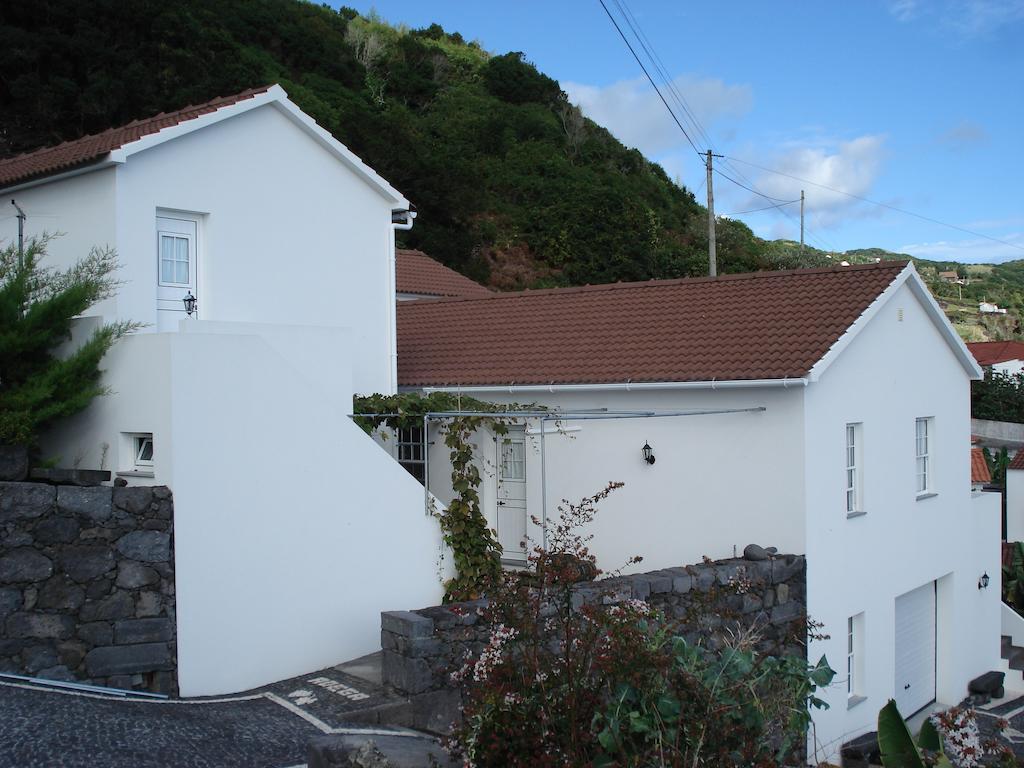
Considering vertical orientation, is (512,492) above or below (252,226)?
below

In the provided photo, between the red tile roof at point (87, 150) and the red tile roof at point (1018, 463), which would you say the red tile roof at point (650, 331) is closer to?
the red tile roof at point (87, 150)

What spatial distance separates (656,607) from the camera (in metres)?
10.2

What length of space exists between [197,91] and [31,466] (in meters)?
23.4

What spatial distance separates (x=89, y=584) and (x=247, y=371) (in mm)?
2498

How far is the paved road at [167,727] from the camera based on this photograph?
6852 millimetres

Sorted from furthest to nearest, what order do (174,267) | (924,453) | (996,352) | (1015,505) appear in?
(996,352), (1015,505), (924,453), (174,267)

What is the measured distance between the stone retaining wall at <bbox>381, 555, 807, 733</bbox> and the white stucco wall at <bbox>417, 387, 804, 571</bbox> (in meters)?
0.85

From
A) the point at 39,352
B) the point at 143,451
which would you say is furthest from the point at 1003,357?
the point at 39,352

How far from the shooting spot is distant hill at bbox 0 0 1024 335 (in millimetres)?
29562

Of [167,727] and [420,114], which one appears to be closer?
[167,727]

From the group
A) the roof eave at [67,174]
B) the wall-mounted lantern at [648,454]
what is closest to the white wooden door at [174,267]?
the roof eave at [67,174]

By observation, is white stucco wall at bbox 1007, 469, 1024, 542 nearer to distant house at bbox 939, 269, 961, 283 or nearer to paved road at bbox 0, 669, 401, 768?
paved road at bbox 0, 669, 401, 768

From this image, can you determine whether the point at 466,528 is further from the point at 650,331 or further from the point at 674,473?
the point at 650,331

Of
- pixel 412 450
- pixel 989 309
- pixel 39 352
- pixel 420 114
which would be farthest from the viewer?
pixel 989 309
